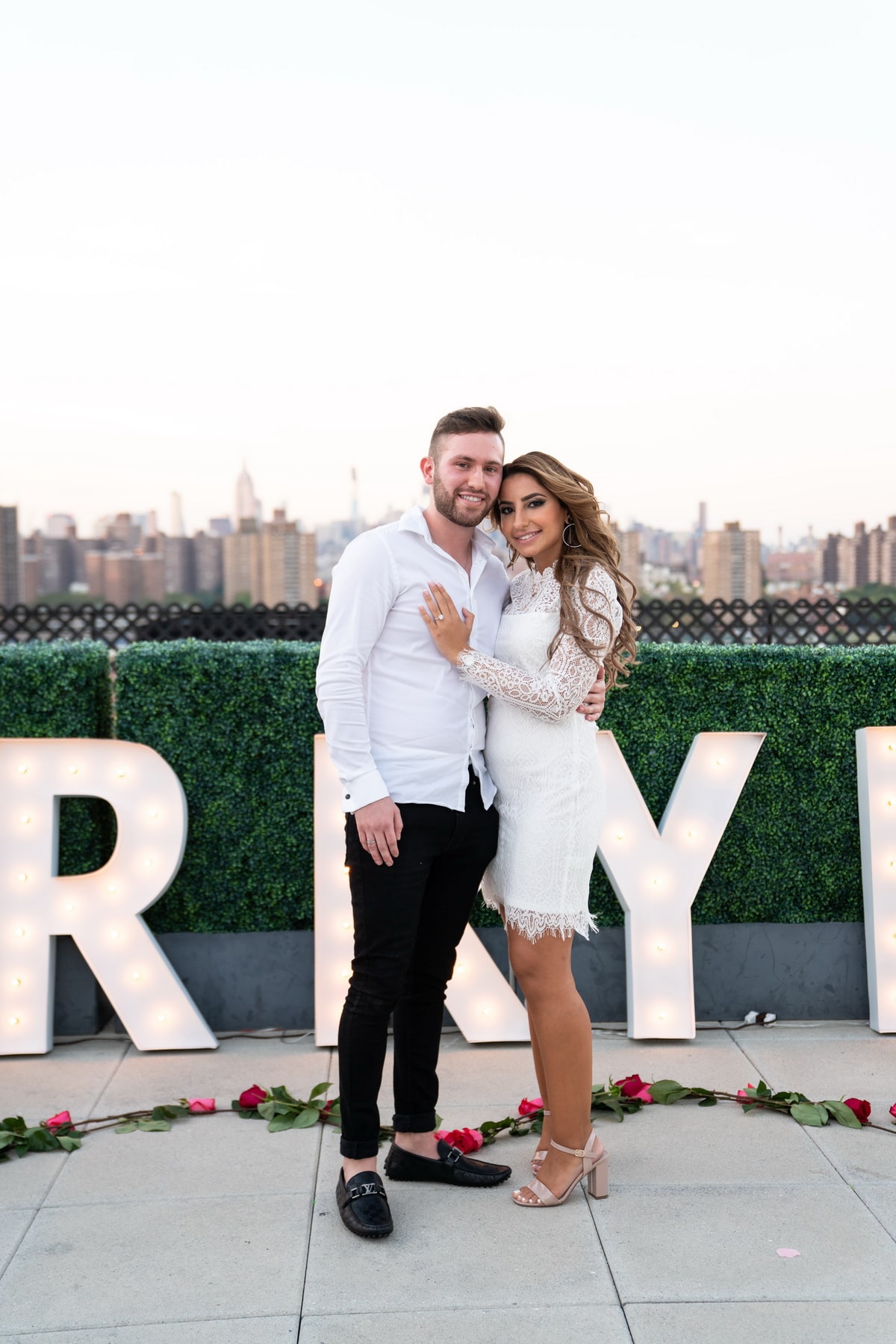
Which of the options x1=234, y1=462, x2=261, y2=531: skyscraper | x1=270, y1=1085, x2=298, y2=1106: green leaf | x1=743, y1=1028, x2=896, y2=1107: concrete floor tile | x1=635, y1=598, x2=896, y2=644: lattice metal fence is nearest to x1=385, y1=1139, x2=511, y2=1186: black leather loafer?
x1=270, y1=1085, x2=298, y2=1106: green leaf

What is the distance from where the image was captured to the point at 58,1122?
321 cm

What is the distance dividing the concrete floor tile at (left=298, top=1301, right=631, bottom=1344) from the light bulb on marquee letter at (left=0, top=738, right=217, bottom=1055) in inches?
71.6

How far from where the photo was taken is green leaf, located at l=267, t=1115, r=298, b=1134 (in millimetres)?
3248

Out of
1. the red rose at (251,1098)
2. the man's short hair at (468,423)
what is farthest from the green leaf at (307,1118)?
the man's short hair at (468,423)

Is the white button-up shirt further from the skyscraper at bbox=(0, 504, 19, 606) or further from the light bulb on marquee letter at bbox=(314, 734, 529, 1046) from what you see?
the skyscraper at bbox=(0, 504, 19, 606)

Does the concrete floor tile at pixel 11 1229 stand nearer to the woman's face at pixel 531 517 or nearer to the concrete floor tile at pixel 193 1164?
the concrete floor tile at pixel 193 1164

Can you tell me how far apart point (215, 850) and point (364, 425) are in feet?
116

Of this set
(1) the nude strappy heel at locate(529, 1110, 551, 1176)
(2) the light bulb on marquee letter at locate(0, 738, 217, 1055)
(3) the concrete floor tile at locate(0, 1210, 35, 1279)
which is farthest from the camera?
(2) the light bulb on marquee letter at locate(0, 738, 217, 1055)

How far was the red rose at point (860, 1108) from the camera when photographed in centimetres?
320

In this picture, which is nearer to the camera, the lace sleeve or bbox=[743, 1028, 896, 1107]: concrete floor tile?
the lace sleeve

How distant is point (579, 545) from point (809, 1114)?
6.08 ft

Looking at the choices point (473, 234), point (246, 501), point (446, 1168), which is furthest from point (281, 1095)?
point (246, 501)

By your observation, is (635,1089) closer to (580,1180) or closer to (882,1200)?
(580,1180)

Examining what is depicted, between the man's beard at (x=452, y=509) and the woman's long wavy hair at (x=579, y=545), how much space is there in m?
0.12
